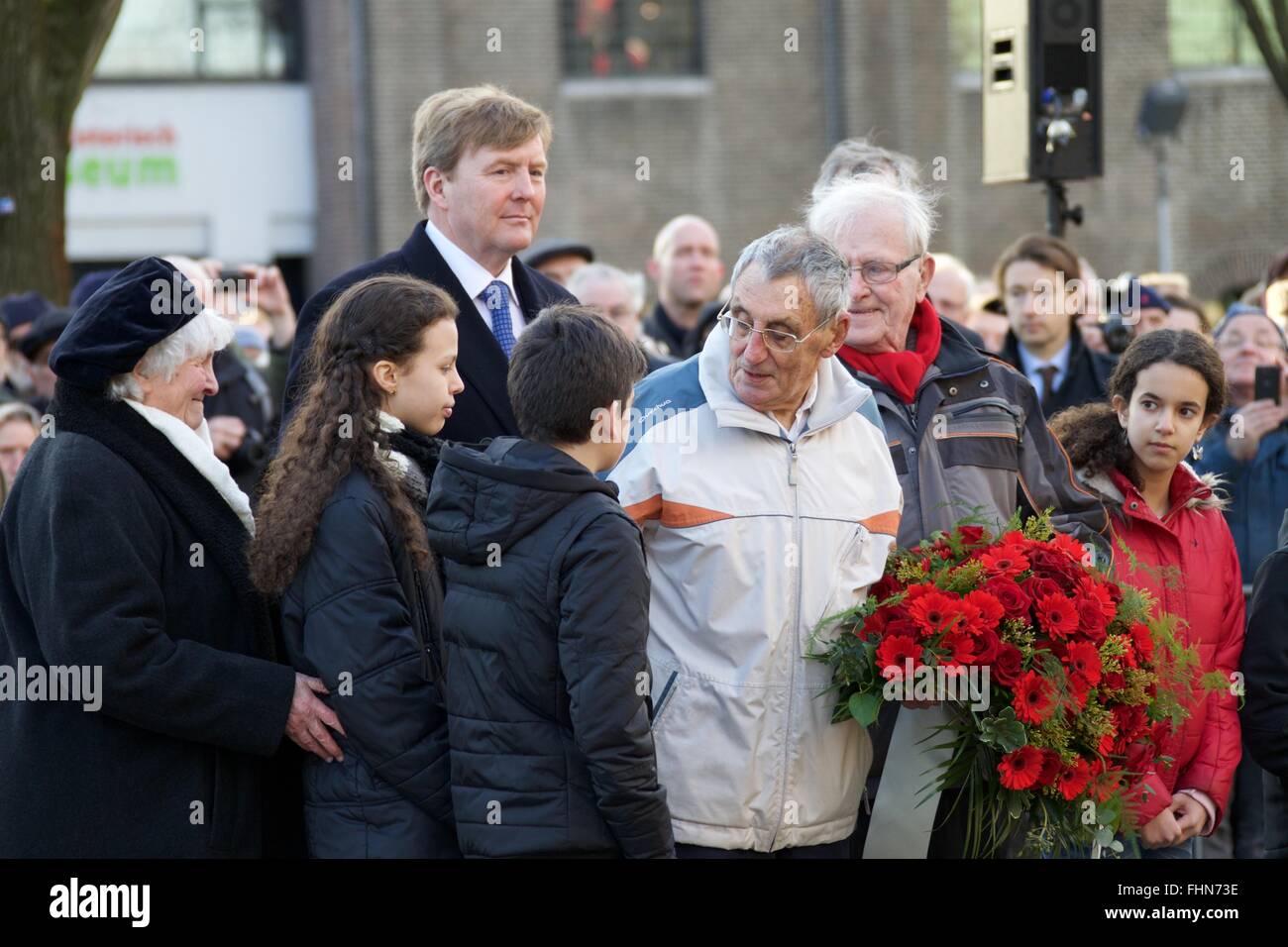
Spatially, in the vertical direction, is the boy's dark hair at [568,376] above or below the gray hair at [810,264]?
below

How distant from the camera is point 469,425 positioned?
174 inches

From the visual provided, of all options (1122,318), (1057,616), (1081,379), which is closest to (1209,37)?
(1122,318)

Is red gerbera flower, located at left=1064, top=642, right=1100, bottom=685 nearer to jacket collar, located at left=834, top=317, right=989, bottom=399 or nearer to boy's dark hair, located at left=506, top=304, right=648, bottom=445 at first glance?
jacket collar, located at left=834, top=317, right=989, bottom=399

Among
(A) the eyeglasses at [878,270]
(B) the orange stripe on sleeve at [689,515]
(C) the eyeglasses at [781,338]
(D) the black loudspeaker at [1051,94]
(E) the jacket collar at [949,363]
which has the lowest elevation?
(B) the orange stripe on sleeve at [689,515]

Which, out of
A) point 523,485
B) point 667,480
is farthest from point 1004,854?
point 523,485

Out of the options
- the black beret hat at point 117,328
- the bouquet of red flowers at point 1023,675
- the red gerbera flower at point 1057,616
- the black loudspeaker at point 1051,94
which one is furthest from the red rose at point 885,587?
the black loudspeaker at point 1051,94

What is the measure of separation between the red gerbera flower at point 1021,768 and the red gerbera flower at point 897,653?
0.98ft

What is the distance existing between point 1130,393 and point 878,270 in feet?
3.46

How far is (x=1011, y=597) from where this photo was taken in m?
3.66

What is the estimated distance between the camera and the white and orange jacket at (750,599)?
12.1 feet

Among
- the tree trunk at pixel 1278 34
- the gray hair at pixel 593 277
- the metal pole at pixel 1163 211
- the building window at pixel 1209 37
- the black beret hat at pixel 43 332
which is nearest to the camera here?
the black beret hat at pixel 43 332

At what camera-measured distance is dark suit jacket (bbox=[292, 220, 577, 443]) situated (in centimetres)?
441

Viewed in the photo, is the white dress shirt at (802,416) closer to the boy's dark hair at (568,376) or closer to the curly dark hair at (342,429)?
the boy's dark hair at (568,376)

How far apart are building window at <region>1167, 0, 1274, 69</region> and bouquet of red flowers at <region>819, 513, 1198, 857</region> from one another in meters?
19.5
